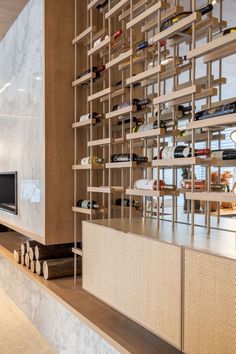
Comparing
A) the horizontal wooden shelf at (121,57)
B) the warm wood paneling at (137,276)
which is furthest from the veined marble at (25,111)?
the warm wood paneling at (137,276)

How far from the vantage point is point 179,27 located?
5.58 feet

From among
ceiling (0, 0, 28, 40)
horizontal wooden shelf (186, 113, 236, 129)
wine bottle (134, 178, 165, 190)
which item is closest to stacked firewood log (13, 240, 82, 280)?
wine bottle (134, 178, 165, 190)

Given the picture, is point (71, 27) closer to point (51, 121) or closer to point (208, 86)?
point (51, 121)

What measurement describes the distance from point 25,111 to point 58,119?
0.55 metres

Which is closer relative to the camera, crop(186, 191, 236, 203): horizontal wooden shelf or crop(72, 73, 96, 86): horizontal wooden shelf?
crop(186, 191, 236, 203): horizontal wooden shelf

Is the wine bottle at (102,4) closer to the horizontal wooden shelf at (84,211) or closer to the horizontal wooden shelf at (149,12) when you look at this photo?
the horizontal wooden shelf at (149,12)

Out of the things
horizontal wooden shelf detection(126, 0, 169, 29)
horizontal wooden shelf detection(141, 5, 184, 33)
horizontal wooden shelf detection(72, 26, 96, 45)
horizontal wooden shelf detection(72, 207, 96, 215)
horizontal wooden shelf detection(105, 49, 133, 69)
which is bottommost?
horizontal wooden shelf detection(72, 207, 96, 215)

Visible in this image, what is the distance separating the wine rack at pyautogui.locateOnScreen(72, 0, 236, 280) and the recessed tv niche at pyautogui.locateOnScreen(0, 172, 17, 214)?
979 millimetres

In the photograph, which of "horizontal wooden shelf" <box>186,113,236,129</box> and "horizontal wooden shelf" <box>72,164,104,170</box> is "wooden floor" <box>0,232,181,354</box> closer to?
"horizontal wooden shelf" <box>72,164,104,170</box>

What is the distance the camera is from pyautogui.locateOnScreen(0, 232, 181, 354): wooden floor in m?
1.75

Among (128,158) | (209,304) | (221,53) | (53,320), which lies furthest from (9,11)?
(209,304)

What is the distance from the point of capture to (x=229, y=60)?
4.19 meters

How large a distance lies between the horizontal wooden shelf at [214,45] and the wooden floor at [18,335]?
2241 millimetres

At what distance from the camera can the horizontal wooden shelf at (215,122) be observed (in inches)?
54.9
